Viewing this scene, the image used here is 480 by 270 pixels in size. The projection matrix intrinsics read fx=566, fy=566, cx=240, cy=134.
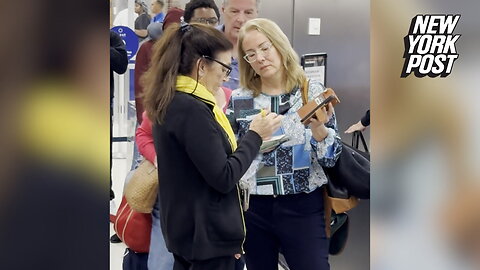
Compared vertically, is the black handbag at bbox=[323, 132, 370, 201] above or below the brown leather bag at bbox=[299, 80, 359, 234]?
above

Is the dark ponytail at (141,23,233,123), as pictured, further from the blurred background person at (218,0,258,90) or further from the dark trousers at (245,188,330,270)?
the blurred background person at (218,0,258,90)

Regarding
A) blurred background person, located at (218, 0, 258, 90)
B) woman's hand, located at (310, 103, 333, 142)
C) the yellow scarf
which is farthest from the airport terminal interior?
the yellow scarf

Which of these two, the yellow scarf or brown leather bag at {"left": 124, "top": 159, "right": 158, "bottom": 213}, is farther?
brown leather bag at {"left": 124, "top": 159, "right": 158, "bottom": 213}

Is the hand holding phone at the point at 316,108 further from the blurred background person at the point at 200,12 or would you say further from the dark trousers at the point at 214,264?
the blurred background person at the point at 200,12

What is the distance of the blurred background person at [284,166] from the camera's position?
193 cm

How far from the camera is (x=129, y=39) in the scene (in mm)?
4754

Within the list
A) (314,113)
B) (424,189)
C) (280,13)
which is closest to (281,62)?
(314,113)

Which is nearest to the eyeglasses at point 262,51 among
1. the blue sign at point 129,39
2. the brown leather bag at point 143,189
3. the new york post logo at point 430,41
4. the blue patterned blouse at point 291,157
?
the blue patterned blouse at point 291,157

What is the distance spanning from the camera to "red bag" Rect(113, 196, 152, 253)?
7.25 ft

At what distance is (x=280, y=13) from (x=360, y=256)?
178 centimetres

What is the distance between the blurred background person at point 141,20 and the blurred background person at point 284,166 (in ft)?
10.3

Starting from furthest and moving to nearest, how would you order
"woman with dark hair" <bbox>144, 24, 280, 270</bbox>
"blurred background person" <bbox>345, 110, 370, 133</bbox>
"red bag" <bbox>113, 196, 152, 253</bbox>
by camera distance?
"blurred background person" <bbox>345, 110, 370, 133</bbox>, "red bag" <bbox>113, 196, 152, 253</bbox>, "woman with dark hair" <bbox>144, 24, 280, 270</bbox>

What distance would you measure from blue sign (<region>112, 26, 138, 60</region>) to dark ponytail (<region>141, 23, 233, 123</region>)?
119 inches

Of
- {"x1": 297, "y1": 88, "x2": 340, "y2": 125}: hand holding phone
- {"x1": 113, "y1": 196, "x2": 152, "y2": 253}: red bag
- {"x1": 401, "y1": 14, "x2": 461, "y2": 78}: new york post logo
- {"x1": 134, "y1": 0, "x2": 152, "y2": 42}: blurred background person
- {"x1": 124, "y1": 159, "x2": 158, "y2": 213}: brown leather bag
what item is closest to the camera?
{"x1": 401, "y1": 14, "x2": 461, "y2": 78}: new york post logo
